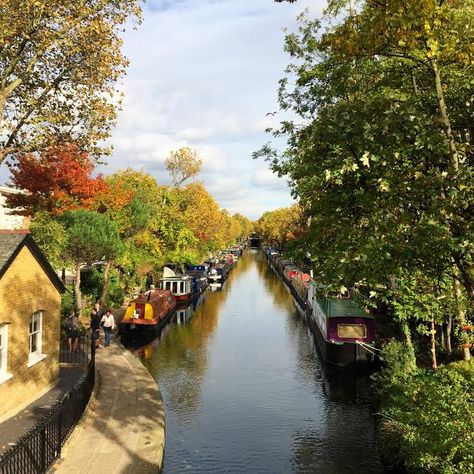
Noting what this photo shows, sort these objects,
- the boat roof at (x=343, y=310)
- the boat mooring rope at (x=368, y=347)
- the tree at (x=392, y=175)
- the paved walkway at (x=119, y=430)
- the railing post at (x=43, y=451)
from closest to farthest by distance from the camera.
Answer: the tree at (x=392, y=175), the railing post at (x=43, y=451), the paved walkway at (x=119, y=430), the boat mooring rope at (x=368, y=347), the boat roof at (x=343, y=310)

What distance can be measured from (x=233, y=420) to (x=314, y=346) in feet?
50.2

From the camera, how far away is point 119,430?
14031mm

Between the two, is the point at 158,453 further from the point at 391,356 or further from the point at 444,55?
the point at 444,55

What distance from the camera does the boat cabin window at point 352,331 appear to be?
26578 millimetres

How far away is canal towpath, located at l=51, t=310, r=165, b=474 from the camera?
38.9 ft

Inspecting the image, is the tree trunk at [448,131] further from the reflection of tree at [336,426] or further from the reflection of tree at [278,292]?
the reflection of tree at [278,292]

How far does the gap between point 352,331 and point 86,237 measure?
15.8m

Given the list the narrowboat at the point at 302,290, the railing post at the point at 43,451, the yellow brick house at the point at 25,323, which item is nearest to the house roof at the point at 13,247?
the yellow brick house at the point at 25,323

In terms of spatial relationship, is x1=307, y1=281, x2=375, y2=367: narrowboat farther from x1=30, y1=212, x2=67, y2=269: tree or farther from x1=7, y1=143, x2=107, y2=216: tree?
x1=7, y1=143, x2=107, y2=216: tree

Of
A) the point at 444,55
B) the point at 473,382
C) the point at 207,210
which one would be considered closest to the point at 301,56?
the point at 444,55

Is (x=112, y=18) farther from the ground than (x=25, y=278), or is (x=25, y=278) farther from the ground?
(x=112, y=18)

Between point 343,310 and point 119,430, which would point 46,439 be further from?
point 343,310

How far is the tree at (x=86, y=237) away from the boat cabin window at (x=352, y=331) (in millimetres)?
14222

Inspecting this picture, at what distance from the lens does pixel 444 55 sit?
8.74m
